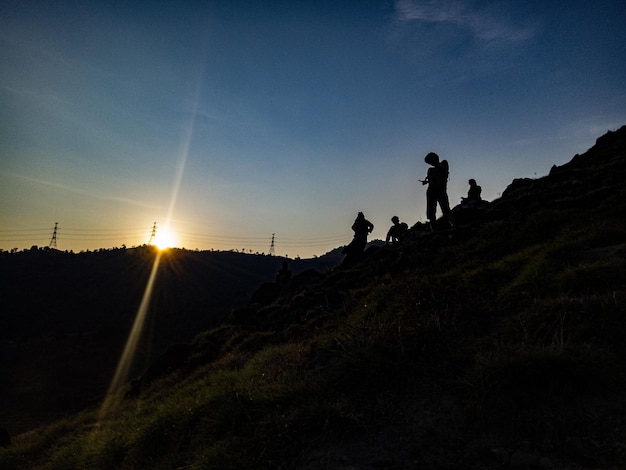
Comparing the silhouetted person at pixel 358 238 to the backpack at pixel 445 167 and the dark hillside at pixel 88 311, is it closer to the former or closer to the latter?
the backpack at pixel 445 167

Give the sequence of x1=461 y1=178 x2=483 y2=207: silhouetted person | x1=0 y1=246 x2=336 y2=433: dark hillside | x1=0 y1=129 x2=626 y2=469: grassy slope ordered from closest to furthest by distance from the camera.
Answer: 1. x1=0 y1=129 x2=626 y2=469: grassy slope
2. x1=461 y1=178 x2=483 y2=207: silhouetted person
3. x1=0 y1=246 x2=336 y2=433: dark hillside

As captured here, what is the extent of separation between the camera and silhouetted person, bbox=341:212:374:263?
71.1 ft

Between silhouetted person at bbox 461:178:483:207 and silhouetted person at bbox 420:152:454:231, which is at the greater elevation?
silhouetted person at bbox 461:178:483:207

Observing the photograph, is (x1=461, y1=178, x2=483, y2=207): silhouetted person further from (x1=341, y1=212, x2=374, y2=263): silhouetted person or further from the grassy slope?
the grassy slope

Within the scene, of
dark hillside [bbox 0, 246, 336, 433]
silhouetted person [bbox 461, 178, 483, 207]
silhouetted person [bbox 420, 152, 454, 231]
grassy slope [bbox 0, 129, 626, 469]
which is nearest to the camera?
grassy slope [bbox 0, 129, 626, 469]

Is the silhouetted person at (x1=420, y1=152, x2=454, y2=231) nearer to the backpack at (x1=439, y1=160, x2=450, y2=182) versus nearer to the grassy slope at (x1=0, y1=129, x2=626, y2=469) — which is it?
the backpack at (x1=439, y1=160, x2=450, y2=182)

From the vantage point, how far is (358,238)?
2191 centimetres

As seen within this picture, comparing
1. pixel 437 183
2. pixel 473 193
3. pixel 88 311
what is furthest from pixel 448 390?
pixel 88 311

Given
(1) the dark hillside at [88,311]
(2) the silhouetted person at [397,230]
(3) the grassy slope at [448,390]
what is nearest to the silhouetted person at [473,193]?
(2) the silhouetted person at [397,230]

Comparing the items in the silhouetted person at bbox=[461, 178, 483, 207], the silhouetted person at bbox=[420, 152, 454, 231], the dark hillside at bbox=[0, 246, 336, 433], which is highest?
the silhouetted person at bbox=[461, 178, 483, 207]

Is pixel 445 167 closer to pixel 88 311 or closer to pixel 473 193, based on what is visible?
pixel 473 193

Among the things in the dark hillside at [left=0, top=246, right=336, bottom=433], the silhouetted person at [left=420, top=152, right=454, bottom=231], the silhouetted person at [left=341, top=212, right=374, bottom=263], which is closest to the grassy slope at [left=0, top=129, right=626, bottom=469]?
the silhouetted person at [left=420, top=152, right=454, bottom=231]

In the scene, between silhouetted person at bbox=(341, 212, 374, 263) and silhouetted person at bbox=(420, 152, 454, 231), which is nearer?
silhouetted person at bbox=(420, 152, 454, 231)

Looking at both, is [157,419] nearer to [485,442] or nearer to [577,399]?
[485,442]
